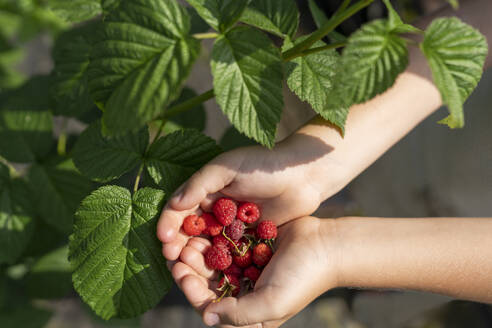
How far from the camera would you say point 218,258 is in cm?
103

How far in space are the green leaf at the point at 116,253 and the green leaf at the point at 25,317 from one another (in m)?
0.83

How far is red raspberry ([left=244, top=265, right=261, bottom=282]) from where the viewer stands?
41.4 inches

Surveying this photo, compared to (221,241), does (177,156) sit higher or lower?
higher

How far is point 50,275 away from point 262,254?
2.86 ft

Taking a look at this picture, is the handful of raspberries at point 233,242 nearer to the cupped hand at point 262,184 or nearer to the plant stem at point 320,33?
the cupped hand at point 262,184

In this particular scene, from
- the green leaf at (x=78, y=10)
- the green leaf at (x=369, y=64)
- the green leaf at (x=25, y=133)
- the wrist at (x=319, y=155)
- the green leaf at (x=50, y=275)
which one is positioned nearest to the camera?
the green leaf at (x=369, y=64)

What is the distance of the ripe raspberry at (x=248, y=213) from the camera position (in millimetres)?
1074

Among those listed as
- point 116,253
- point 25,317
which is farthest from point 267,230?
point 25,317

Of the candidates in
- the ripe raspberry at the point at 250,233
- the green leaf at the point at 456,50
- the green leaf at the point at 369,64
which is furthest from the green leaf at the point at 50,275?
the green leaf at the point at 456,50

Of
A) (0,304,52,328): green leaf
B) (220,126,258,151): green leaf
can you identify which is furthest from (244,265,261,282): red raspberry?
(0,304,52,328): green leaf

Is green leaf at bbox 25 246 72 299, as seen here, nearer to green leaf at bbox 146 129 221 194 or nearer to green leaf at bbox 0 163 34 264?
green leaf at bbox 0 163 34 264

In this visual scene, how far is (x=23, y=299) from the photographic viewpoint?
1.54m

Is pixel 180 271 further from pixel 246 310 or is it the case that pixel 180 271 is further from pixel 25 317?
pixel 25 317

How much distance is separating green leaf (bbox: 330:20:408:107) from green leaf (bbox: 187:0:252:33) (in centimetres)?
23
